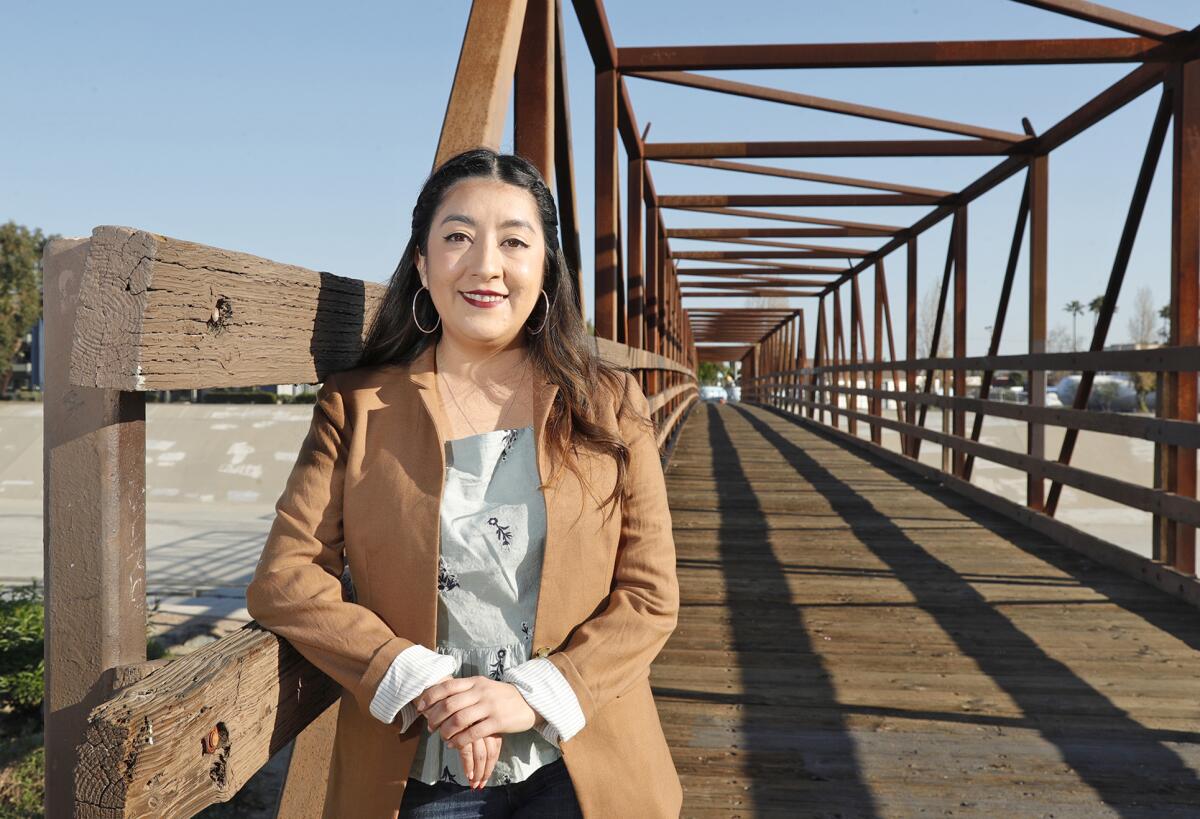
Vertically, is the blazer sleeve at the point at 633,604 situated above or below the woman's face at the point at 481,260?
below

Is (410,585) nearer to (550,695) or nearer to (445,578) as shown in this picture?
(445,578)

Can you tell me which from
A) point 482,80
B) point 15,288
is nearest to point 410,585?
point 482,80

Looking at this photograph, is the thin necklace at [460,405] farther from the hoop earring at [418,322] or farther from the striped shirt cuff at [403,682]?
the striped shirt cuff at [403,682]

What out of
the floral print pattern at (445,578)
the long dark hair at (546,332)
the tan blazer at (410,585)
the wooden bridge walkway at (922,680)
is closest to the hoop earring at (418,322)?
the long dark hair at (546,332)

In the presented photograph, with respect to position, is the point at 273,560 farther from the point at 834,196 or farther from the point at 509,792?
the point at 834,196

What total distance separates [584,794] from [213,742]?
55 centimetres

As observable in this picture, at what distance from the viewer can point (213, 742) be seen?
119 cm

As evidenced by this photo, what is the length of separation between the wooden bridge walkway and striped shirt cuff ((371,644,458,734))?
1.28 m

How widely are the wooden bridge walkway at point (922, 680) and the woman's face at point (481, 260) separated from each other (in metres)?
1.44

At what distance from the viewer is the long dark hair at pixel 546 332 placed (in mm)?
1587

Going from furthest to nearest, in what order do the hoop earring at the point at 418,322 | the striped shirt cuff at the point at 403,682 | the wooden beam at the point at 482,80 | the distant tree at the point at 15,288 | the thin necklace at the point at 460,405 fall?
the distant tree at the point at 15,288
the wooden beam at the point at 482,80
the hoop earring at the point at 418,322
the thin necklace at the point at 460,405
the striped shirt cuff at the point at 403,682

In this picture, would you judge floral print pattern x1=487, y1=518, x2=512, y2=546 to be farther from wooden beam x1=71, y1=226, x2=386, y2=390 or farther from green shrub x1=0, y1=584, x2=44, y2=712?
green shrub x1=0, y1=584, x2=44, y2=712

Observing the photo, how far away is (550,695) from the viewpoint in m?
1.44

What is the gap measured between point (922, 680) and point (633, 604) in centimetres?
209
